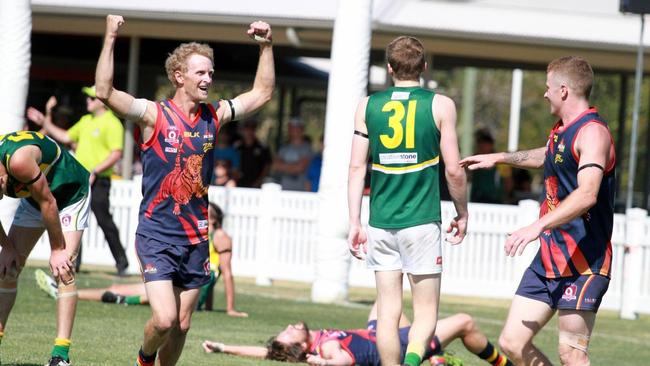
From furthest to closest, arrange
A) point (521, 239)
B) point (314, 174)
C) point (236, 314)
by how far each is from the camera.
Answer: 1. point (314, 174)
2. point (236, 314)
3. point (521, 239)

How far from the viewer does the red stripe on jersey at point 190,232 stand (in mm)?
7227

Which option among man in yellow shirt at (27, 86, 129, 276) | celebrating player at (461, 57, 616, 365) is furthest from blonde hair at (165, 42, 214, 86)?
man in yellow shirt at (27, 86, 129, 276)

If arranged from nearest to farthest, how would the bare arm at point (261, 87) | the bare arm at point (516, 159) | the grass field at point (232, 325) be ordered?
the bare arm at point (516, 159), the bare arm at point (261, 87), the grass field at point (232, 325)

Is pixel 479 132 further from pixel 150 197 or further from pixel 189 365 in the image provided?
pixel 150 197

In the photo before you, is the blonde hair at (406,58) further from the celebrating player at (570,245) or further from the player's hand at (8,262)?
the player's hand at (8,262)

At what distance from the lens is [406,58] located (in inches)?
287

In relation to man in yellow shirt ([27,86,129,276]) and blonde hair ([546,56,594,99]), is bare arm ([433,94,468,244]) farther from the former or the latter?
man in yellow shirt ([27,86,129,276])

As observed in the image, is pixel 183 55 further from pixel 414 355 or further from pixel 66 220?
pixel 414 355

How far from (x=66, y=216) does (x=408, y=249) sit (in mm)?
2292

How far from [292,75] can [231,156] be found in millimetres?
6946

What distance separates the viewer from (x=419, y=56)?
7.31m

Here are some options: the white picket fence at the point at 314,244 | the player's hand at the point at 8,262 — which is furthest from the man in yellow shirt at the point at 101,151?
the player's hand at the point at 8,262

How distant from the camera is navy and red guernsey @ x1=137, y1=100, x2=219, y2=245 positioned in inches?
282

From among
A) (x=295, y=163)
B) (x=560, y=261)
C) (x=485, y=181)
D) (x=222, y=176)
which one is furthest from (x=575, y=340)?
(x=295, y=163)
